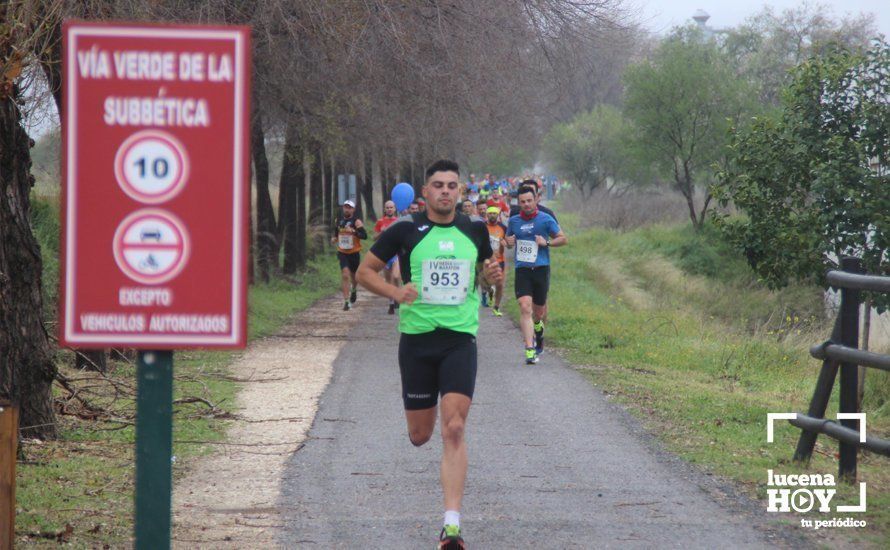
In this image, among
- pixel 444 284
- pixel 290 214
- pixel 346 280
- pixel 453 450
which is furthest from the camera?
pixel 290 214

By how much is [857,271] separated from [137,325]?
5779mm

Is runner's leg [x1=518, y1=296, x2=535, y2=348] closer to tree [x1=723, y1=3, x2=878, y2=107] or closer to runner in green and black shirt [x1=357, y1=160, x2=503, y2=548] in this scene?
runner in green and black shirt [x1=357, y1=160, x2=503, y2=548]

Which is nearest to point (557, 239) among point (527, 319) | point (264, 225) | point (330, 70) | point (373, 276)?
point (527, 319)

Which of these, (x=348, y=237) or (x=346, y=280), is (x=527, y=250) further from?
(x=346, y=280)

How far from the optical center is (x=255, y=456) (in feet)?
28.8

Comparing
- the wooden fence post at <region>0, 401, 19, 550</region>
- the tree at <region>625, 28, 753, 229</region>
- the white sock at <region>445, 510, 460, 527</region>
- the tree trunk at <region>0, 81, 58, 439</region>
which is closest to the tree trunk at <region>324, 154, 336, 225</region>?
the tree at <region>625, 28, 753, 229</region>

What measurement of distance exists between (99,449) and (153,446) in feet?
18.3

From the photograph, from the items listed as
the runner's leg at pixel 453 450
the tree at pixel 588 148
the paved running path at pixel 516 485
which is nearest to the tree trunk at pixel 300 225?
the paved running path at pixel 516 485

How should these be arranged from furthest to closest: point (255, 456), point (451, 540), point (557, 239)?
point (557, 239) < point (255, 456) < point (451, 540)

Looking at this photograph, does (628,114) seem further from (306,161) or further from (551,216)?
(551,216)

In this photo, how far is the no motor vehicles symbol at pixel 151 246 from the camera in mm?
3543

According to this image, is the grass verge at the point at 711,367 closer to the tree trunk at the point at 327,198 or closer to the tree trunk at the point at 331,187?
the tree trunk at the point at 331,187

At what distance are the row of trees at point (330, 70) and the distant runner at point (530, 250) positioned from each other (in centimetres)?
247

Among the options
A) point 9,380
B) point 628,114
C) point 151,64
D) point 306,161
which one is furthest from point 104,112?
point 628,114
